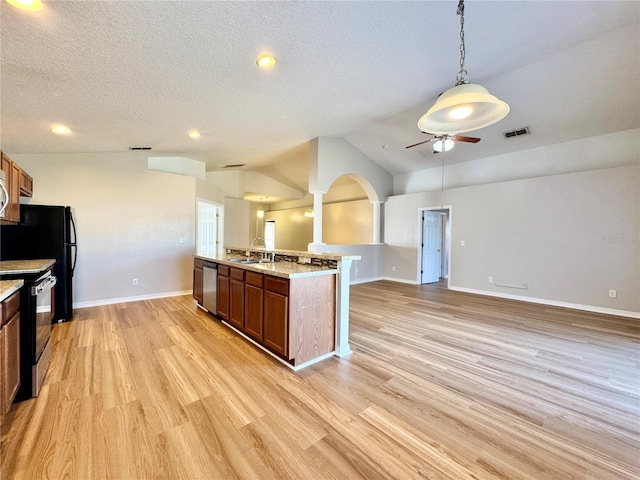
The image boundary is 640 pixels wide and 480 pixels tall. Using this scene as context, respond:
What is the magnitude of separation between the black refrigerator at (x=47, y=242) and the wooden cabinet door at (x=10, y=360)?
213 centimetres

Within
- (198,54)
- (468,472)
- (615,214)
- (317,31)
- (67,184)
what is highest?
(317,31)

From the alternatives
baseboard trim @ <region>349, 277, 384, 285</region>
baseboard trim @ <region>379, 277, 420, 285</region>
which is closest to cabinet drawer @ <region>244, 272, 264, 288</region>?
baseboard trim @ <region>349, 277, 384, 285</region>

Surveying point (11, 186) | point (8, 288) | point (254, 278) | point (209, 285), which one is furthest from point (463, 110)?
point (11, 186)

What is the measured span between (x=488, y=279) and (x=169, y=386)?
6.06m

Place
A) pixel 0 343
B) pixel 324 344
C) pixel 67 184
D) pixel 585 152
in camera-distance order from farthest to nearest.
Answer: pixel 585 152, pixel 67 184, pixel 324 344, pixel 0 343

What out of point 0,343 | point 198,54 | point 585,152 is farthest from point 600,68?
point 0,343

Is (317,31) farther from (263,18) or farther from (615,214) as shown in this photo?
(615,214)

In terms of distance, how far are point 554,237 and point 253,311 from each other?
5.48 meters

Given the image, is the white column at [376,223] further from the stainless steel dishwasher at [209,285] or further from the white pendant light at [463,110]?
the white pendant light at [463,110]

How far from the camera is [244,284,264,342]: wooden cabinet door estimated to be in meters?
2.81

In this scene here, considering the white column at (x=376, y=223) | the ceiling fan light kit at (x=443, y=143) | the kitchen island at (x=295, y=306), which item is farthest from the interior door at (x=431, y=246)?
the kitchen island at (x=295, y=306)

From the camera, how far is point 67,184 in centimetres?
433

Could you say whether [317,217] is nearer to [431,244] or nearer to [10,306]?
[431,244]

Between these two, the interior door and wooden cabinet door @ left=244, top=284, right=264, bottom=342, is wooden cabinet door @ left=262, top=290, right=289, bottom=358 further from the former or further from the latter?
the interior door
